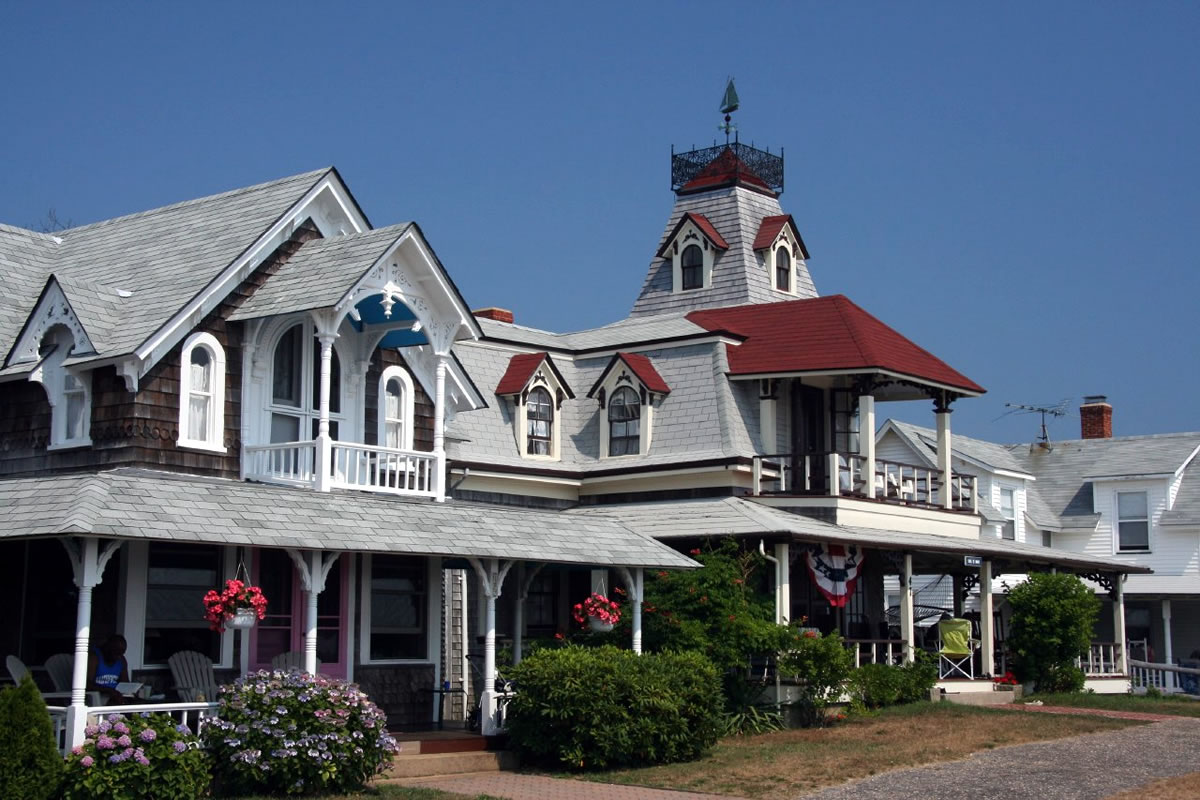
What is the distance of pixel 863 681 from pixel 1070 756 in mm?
5841

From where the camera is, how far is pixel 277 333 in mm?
22641

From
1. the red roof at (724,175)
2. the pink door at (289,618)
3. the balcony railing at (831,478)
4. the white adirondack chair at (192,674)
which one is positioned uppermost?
the red roof at (724,175)

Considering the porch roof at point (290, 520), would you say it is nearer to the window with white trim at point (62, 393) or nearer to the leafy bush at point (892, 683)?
the window with white trim at point (62, 393)

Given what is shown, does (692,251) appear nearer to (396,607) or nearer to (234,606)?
(396,607)

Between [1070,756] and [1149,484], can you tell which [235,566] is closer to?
[1070,756]

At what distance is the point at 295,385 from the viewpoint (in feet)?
76.2

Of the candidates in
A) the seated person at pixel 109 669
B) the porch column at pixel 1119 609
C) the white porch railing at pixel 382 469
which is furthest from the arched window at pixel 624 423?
the seated person at pixel 109 669

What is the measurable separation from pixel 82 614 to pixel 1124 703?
21.5 m

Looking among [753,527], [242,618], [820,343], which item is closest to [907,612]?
[753,527]

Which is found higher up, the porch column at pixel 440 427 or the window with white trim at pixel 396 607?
the porch column at pixel 440 427

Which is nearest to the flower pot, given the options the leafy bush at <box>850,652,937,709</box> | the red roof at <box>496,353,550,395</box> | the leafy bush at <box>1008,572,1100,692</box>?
the leafy bush at <box>850,652,937,709</box>

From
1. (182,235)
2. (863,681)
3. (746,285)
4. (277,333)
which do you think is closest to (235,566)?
(277,333)

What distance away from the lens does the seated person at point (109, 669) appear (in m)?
17.8

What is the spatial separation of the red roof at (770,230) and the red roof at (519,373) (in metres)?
7.31
